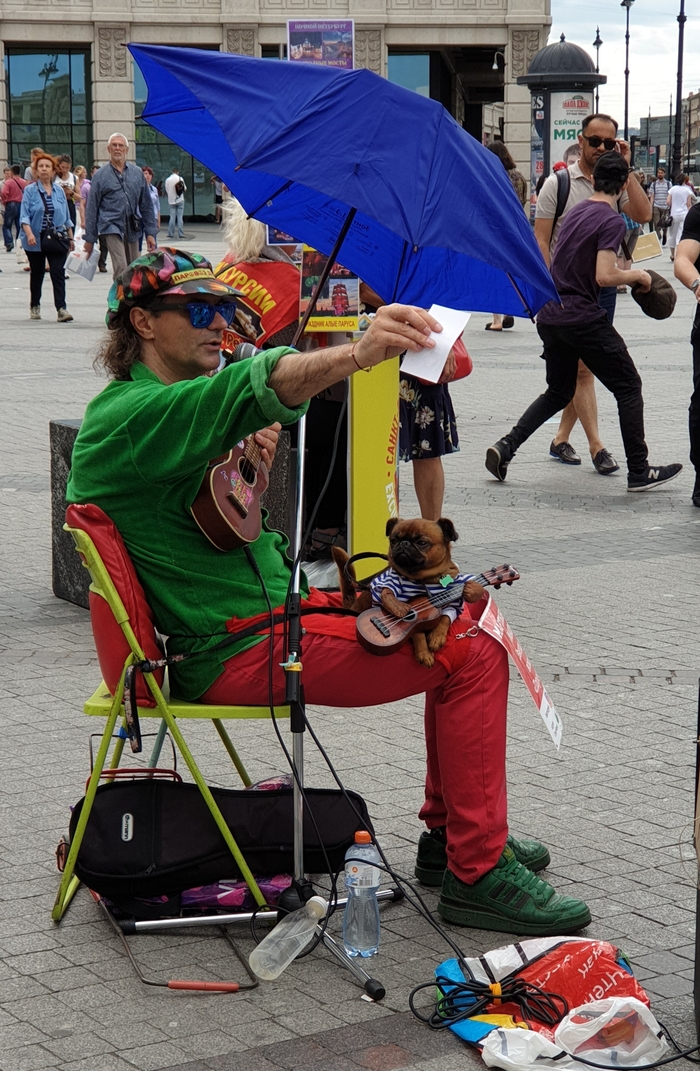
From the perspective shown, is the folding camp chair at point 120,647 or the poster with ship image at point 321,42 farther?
the poster with ship image at point 321,42

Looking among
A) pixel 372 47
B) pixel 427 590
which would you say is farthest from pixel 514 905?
pixel 372 47

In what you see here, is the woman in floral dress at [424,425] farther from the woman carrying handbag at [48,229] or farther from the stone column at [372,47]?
the stone column at [372,47]

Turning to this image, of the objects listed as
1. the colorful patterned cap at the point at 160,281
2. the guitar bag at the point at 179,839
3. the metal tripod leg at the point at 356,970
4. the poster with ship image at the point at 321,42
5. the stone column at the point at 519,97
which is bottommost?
the metal tripod leg at the point at 356,970

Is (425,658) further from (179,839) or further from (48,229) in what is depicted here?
(48,229)

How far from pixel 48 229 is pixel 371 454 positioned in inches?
504

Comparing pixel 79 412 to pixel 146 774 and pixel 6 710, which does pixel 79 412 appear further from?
pixel 146 774

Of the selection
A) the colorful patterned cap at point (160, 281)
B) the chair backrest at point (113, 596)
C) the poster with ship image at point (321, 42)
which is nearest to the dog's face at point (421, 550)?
the chair backrest at point (113, 596)

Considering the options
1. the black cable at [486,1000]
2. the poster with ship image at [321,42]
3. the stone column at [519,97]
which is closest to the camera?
the black cable at [486,1000]

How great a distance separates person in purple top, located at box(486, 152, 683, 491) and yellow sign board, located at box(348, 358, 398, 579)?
272 centimetres

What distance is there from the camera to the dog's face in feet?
11.5

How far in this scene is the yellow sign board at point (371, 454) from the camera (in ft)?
20.7

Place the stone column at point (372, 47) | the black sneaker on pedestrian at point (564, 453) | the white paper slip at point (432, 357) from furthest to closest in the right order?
the stone column at point (372, 47), the black sneaker on pedestrian at point (564, 453), the white paper slip at point (432, 357)

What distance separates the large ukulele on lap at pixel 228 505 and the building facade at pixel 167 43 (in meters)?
40.0

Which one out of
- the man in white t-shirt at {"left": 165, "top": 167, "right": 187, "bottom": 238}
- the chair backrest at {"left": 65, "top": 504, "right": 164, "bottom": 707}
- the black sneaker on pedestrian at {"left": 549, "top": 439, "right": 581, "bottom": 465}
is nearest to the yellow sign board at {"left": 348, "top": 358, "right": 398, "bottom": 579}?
the chair backrest at {"left": 65, "top": 504, "right": 164, "bottom": 707}
